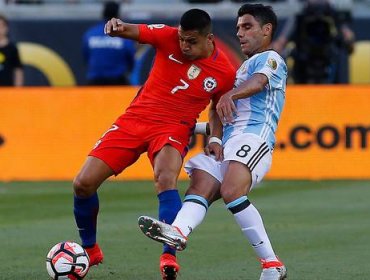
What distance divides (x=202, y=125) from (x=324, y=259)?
5.34 feet

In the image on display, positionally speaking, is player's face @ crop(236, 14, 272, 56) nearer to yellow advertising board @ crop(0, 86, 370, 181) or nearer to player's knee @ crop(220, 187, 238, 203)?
player's knee @ crop(220, 187, 238, 203)

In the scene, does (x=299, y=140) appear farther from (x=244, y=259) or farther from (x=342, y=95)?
(x=244, y=259)

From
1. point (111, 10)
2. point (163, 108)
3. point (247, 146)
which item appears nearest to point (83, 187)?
point (163, 108)

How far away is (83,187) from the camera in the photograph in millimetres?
8875

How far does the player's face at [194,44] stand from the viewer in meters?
8.73

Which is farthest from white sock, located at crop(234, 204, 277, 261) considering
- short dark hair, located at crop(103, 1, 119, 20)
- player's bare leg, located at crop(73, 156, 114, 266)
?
short dark hair, located at crop(103, 1, 119, 20)

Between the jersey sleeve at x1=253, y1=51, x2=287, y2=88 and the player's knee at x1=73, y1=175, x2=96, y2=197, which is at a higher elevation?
the jersey sleeve at x1=253, y1=51, x2=287, y2=88

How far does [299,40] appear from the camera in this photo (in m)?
19.7

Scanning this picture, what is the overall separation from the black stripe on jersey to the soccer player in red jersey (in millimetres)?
609

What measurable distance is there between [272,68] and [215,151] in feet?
2.59

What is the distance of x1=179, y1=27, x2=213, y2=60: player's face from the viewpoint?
8.73 metres

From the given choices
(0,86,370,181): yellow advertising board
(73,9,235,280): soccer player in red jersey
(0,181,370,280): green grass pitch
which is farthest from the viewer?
(0,86,370,181): yellow advertising board

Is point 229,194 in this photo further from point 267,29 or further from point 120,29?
point 120,29

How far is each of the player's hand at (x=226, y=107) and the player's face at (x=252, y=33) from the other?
0.54m
